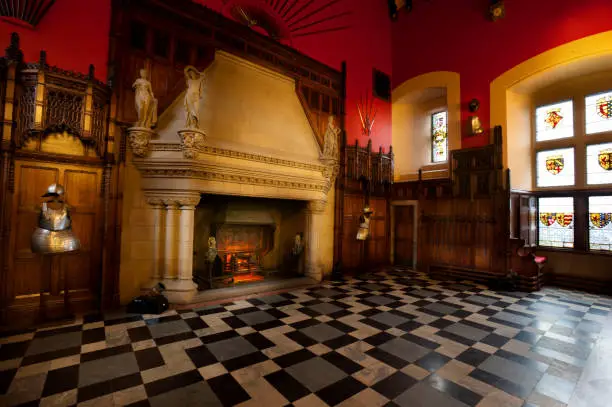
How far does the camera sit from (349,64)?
6.99 meters

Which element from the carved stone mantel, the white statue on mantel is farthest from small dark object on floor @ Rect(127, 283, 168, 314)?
the white statue on mantel

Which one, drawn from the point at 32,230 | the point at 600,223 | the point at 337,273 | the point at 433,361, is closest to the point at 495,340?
the point at 433,361

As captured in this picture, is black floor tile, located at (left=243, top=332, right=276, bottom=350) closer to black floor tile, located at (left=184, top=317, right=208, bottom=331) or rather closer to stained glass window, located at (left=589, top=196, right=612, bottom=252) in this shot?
black floor tile, located at (left=184, top=317, right=208, bottom=331)

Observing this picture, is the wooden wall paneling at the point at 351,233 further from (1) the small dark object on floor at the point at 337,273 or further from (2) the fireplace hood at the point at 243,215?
(2) the fireplace hood at the point at 243,215

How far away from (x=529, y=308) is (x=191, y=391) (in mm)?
4838

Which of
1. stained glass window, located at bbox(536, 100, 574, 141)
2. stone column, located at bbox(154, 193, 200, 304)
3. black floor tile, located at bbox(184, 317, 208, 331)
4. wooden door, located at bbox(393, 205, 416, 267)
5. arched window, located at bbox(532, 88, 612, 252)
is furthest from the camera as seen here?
wooden door, located at bbox(393, 205, 416, 267)

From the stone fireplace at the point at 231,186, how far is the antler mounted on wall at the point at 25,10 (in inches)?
65.9

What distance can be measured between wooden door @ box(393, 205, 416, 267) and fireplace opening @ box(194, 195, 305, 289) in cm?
331

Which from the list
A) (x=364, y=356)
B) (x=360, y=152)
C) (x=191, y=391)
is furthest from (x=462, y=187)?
(x=191, y=391)

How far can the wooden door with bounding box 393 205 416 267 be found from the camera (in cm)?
768

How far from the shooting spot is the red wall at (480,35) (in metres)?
5.43

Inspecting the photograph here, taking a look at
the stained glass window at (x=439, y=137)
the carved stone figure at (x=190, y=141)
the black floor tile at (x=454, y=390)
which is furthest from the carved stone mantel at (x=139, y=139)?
the stained glass window at (x=439, y=137)

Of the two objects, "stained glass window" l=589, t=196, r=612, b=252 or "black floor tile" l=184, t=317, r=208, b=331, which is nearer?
"black floor tile" l=184, t=317, r=208, b=331

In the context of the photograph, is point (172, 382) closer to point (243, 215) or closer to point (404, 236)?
point (243, 215)
